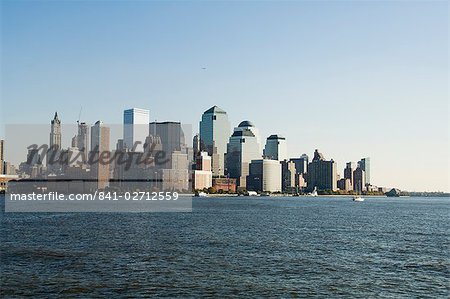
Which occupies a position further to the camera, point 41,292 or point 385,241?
point 385,241

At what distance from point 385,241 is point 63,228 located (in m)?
44.2

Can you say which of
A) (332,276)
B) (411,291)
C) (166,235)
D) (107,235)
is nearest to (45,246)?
(107,235)

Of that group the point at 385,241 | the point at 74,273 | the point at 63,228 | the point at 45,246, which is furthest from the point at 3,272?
the point at 385,241

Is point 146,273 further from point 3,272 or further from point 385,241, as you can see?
point 385,241

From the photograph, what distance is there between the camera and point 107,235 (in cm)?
6831

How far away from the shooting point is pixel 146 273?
4112cm

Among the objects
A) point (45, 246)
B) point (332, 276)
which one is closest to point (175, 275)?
point (332, 276)

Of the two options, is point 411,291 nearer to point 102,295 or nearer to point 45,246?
point 102,295

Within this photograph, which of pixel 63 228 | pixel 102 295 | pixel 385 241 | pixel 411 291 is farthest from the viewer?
pixel 63 228

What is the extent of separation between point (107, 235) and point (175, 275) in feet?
97.6

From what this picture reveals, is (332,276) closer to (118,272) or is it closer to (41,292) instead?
(118,272)

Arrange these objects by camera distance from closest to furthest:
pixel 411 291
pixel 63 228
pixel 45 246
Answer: pixel 411 291
pixel 45 246
pixel 63 228

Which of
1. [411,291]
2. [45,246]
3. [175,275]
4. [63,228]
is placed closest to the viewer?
[411,291]

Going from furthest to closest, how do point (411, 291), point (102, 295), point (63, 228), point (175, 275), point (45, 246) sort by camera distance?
point (63, 228)
point (45, 246)
point (175, 275)
point (411, 291)
point (102, 295)
